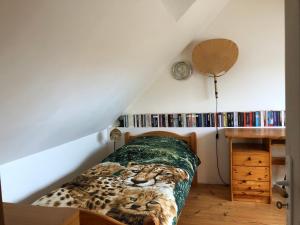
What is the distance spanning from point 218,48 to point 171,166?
155 cm

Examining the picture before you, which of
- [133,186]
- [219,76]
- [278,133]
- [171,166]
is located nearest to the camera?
[133,186]

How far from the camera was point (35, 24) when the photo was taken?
1136 mm

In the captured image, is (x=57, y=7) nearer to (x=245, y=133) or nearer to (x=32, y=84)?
(x=32, y=84)

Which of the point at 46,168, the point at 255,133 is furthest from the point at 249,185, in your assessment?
the point at 46,168

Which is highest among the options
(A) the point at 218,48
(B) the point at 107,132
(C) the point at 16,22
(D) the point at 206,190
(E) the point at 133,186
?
(A) the point at 218,48

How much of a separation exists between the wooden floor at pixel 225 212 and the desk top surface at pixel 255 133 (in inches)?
25.6

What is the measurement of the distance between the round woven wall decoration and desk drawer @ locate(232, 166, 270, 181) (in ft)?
3.79

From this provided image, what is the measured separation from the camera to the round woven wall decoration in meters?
3.27

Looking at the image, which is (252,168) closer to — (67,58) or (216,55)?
(216,55)

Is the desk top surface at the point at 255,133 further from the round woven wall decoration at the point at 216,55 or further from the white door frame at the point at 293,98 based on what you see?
the white door frame at the point at 293,98

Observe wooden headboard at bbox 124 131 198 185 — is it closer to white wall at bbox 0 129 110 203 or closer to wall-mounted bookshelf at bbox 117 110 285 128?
wall-mounted bookshelf at bbox 117 110 285 128

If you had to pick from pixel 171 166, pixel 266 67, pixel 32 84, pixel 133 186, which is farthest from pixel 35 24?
pixel 266 67

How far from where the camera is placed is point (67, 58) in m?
1.54

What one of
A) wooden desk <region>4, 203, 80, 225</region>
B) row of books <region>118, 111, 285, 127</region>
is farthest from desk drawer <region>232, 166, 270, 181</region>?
wooden desk <region>4, 203, 80, 225</region>
